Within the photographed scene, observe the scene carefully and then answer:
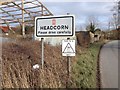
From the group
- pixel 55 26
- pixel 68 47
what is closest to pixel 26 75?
pixel 68 47

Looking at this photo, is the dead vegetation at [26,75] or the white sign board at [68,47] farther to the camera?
the white sign board at [68,47]

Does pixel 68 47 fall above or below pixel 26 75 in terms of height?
above

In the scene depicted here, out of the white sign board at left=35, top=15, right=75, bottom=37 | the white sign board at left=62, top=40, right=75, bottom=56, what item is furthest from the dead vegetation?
the white sign board at left=35, top=15, right=75, bottom=37

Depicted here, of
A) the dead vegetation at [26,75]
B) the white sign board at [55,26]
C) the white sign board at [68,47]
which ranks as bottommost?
the dead vegetation at [26,75]

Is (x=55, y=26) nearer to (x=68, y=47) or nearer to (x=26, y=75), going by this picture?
(x=68, y=47)

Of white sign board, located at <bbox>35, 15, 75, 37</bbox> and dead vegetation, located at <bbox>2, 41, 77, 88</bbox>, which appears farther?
white sign board, located at <bbox>35, 15, 75, 37</bbox>

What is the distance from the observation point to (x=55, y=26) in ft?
23.3

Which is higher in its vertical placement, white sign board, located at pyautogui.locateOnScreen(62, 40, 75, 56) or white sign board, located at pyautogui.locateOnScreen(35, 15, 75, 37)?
white sign board, located at pyautogui.locateOnScreen(35, 15, 75, 37)

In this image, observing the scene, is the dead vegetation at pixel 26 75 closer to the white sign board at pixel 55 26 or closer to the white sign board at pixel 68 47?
the white sign board at pixel 68 47

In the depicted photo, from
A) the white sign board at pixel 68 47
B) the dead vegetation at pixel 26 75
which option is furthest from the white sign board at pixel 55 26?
the dead vegetation at pixel 26 75

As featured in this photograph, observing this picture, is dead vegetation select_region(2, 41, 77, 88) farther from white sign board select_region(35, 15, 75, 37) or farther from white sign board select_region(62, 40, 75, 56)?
white sign board select_region(35, 15, 75, 37)

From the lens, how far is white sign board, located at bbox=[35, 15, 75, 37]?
6910 mm

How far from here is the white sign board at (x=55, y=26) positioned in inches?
272

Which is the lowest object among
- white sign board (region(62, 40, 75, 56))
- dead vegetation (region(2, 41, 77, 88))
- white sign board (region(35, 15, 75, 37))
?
dead vegetation (region(2, 41, 77, 88))
